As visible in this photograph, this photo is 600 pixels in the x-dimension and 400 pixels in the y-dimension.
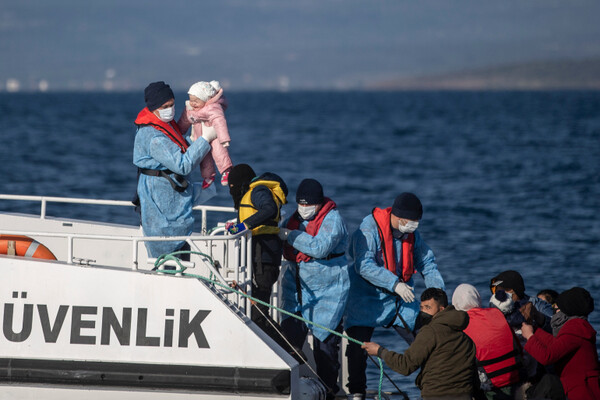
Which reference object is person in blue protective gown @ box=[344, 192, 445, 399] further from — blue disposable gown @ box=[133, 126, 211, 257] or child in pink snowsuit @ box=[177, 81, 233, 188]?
blue disposable gown @ box=[133, 126, 211, 257]

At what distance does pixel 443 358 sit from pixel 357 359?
1.46 m

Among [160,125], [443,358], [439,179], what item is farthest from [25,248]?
[439,179]

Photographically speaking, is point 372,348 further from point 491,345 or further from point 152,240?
point 152,240

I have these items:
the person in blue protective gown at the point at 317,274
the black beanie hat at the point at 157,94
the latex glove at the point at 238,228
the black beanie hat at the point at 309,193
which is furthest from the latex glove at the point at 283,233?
the black beanie hat at the point at 157,94

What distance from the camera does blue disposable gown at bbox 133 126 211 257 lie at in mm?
6270

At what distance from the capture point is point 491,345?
594 cm

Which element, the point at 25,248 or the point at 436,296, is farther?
the point at 25,248

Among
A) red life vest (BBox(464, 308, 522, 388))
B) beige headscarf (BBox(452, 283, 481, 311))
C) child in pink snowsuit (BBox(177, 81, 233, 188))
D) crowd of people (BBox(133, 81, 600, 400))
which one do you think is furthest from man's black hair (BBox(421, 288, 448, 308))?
child in pink snowsuit (BBox(177, 81, 233, 188))

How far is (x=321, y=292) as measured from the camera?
6559 millimetres

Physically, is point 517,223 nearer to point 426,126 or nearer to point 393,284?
point 393,284

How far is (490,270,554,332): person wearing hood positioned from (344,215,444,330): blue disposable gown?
547 millimetres

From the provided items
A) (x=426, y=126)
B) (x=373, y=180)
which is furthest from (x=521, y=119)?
(x=373, y=180)

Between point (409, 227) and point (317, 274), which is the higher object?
point (409, 227)

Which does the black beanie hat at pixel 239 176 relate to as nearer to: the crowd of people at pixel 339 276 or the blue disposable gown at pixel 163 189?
the crowd of people at pixel 339 276
